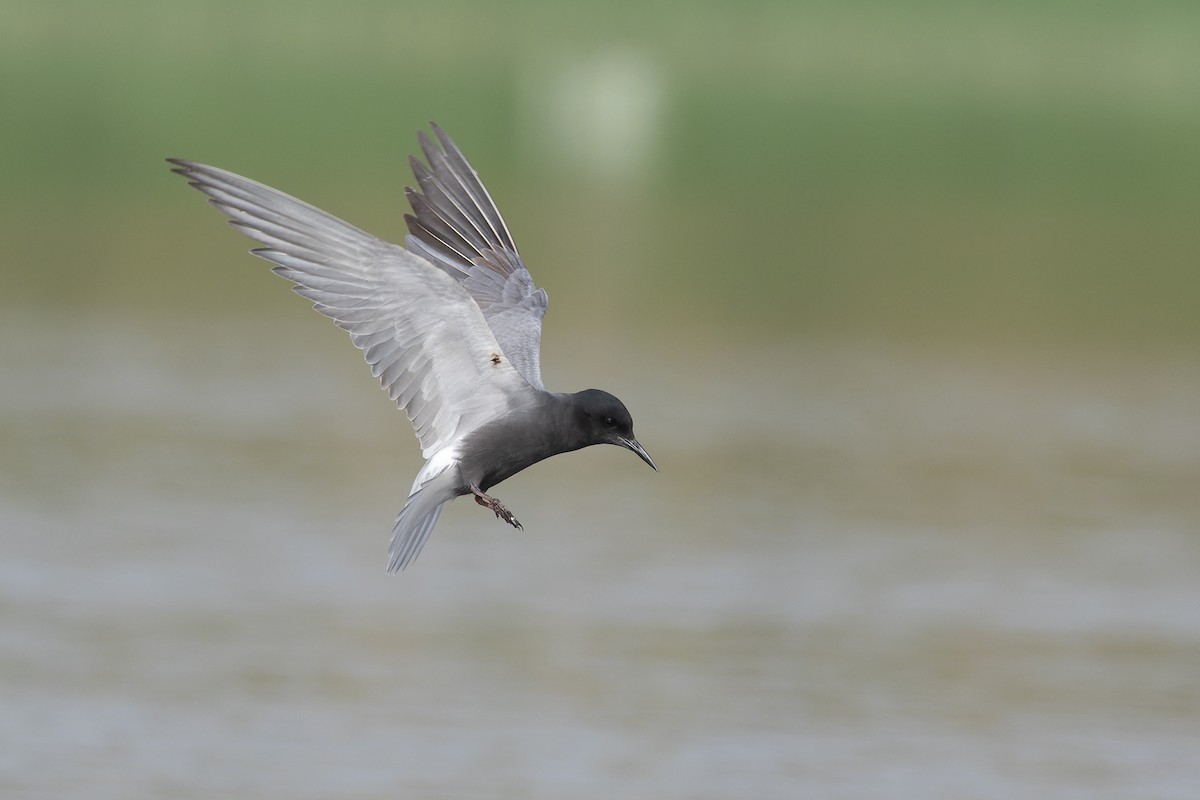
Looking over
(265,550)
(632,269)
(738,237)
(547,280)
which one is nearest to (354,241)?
(265,550)

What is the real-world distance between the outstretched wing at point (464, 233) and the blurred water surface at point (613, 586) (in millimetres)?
4076

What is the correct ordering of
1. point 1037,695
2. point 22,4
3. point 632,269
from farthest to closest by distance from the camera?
point 22,4, point 632,269, point 1037,695

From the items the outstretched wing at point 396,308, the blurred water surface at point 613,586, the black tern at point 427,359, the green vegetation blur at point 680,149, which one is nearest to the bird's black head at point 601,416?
the black tern at point 427,359

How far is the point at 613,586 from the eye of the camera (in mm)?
16484

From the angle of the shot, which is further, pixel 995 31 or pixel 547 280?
pixel 995 31

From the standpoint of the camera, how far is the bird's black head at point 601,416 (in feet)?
25.6

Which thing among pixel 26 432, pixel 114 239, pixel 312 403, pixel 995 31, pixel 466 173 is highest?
pixel 995 31

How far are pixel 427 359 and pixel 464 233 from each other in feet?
3.97

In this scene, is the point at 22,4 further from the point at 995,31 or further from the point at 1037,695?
the point at 1037,695

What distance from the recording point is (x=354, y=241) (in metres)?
7.80

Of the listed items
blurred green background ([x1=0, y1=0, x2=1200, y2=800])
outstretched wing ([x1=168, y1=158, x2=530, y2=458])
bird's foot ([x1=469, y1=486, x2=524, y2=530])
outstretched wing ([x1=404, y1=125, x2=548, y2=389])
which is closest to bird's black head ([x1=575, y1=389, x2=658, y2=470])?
outstretched wing ([x1=168, y1=158, x2=530, y2=458])

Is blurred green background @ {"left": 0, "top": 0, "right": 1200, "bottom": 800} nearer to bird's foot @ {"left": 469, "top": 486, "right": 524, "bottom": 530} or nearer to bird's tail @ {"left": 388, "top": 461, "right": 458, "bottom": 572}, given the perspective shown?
bird's tail @ {"left": 388, "top": 461, "right": 458, "bottom": 572}

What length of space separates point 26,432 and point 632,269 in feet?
33.2

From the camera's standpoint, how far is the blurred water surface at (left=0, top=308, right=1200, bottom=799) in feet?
43.7
